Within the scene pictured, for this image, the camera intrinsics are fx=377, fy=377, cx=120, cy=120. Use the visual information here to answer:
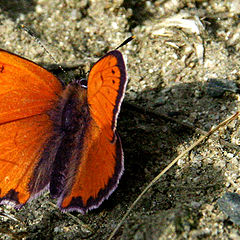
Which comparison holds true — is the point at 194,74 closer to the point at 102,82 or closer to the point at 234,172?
the point at 234,172

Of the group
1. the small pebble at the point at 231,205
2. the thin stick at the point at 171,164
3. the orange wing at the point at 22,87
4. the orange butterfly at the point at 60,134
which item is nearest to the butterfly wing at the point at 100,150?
the orange butterfly at the point at 60,134

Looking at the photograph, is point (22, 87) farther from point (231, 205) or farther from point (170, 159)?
point (231, 205)

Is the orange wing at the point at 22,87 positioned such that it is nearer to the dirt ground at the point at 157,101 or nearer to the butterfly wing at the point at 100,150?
the butterfly wing at the point at 100,150

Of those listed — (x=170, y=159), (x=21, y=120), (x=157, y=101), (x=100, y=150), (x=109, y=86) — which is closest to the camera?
(x=109, y=86)

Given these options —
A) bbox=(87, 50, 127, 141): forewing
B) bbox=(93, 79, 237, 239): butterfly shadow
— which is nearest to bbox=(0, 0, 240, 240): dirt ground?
bbox=(93, 79, 237, 239): butterfly shadow

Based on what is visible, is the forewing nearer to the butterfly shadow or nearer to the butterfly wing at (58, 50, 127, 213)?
the butterfly wing at (58, 50, 127, 213)

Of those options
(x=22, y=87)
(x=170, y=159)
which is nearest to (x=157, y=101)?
(x=170, y=159)

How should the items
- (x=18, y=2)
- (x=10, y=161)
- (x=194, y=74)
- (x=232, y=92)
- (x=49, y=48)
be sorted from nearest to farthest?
1. (x=10, y=161)
2. (x=232, y=92)
3. (x=194, y=74)
4. (x=49, y=48)
5. (x=18, y=2)

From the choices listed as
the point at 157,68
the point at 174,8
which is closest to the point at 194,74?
the point at 157,68
